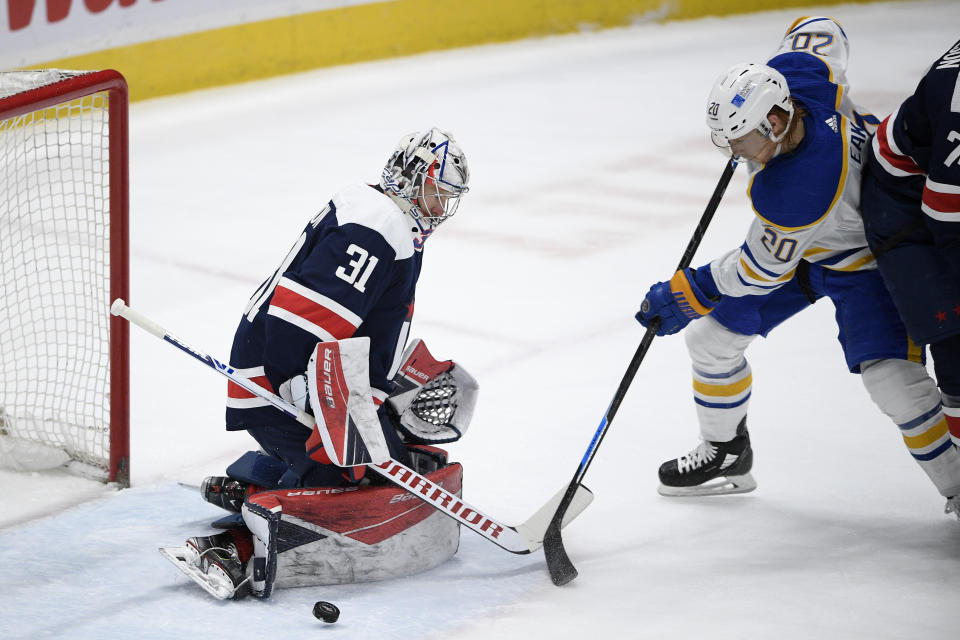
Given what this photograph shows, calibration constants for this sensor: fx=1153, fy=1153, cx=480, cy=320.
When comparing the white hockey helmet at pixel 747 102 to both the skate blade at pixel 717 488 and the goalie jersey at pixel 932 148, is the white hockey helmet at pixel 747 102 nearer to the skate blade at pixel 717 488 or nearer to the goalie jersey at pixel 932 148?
the goalie jersey at pixel 932 148

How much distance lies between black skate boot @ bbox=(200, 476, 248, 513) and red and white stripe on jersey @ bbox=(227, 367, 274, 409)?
11.5 inches

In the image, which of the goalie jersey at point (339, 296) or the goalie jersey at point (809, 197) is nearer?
the goalie jersey at point (339, 296)

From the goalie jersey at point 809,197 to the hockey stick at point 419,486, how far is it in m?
0.75

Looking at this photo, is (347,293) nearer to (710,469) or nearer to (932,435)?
(710,469)

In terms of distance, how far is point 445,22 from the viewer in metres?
8.29

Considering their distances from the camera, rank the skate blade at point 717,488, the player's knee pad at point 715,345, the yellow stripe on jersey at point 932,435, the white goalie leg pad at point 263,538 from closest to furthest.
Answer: the white goalie leg pad at point 263,538, the yellow stripe on jersey at point 932,435, the player's knee pad at point 715,345, the skate blade at point 717,488

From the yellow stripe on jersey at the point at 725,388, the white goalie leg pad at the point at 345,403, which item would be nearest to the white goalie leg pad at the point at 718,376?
the yellow stripe on jersey at the point at 725,388

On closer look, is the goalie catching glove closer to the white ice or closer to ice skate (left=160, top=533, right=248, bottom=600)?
the white ice

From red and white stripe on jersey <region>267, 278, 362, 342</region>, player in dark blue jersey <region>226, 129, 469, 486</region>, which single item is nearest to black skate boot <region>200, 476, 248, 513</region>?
player in dark blue jersey <region>226, 129, 469, 486</region>

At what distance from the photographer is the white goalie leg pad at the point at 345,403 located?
2.35 metres

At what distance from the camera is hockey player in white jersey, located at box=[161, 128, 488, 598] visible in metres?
2.38

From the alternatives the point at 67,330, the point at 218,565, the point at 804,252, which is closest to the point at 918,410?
the point at 804,252

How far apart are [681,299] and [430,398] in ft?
2.15

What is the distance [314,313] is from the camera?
2.38 metres
